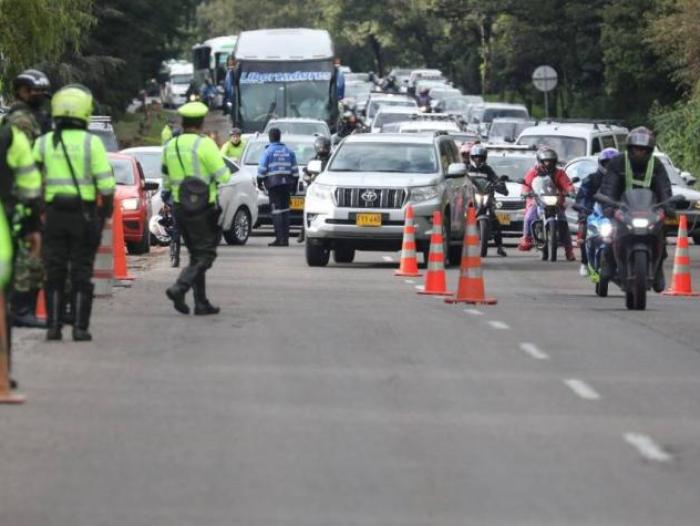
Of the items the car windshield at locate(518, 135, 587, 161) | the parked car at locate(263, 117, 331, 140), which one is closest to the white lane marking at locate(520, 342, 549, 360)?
the car windshield at locate(518, 135, 587, 161)

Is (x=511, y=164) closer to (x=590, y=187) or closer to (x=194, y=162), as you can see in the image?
(x=590, y=187)

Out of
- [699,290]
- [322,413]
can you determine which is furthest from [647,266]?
[322,413]

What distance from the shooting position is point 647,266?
70.3 feet

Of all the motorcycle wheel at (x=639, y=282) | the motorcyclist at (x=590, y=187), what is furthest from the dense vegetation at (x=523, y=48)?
the motorcycle wheel at (x=639, y=282)

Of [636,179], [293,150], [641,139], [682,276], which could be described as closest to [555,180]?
[682,276]

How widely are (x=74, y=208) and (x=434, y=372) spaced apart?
10.9 ft

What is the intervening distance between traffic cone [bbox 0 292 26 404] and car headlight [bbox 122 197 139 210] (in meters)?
18.2

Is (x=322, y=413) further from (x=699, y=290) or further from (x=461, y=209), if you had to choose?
(x=461, y=209)

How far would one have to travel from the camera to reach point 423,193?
29047 millimetres

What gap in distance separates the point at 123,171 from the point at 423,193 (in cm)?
580

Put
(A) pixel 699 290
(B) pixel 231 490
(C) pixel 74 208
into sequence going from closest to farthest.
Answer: (B) pixel 231 490 < (C) pixel 74 208 < (A) pixel 699 290

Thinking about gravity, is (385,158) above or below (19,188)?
below

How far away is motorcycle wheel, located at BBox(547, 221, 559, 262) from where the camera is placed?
105 ft

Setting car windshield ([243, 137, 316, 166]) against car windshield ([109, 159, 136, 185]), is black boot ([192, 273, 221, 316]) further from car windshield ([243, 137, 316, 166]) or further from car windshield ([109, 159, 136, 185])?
car windshield ([243, 137, 316, 166])
